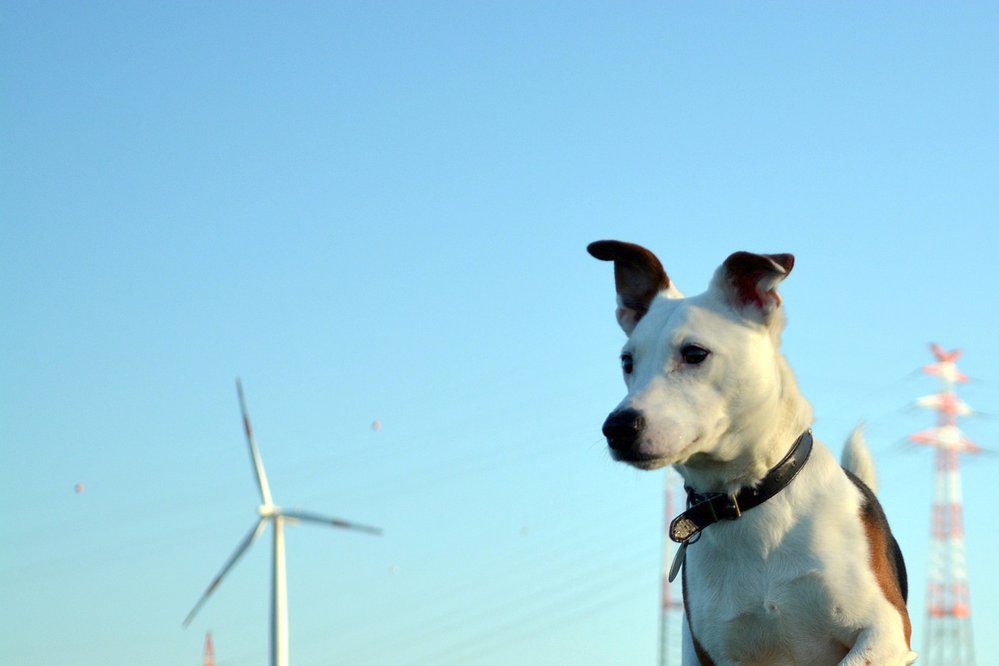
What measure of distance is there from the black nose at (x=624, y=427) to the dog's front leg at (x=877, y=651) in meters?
1.60

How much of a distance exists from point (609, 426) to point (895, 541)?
226cm

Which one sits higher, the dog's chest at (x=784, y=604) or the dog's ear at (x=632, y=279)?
the dog's ear at (x=632, y=279)

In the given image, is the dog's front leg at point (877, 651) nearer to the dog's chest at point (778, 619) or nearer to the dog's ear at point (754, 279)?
the dog's chest at point (778, 619)

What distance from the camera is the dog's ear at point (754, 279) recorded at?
8.28 meters

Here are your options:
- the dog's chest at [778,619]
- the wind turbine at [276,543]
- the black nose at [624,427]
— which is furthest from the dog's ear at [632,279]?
the wind turbine at [276,543]

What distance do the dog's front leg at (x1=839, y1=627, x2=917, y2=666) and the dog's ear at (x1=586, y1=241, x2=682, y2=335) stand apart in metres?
2.32

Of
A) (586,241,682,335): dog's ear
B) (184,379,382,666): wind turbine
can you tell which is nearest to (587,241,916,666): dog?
(586,241,682,335): dog's ear

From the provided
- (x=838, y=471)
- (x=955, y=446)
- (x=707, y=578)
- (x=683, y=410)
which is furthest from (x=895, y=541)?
(x=955, y=446)

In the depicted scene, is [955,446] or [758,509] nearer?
[758,509]

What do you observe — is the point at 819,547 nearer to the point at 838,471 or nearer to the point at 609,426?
the point at 838,471

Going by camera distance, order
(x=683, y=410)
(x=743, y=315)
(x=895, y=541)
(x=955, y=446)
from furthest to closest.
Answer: (x=955, y=446)
(x=895, y=541)
(x=743, y=315)
(x=683, y=410)

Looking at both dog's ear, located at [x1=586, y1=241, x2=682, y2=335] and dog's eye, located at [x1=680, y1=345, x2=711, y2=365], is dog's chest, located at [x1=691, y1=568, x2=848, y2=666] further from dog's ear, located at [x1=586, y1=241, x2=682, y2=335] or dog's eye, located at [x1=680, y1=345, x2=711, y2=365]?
dog's ear, located at [x1=586, y1=241, x2=682, y2=335]

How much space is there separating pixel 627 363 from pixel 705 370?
614mm

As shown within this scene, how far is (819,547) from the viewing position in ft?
26.6
